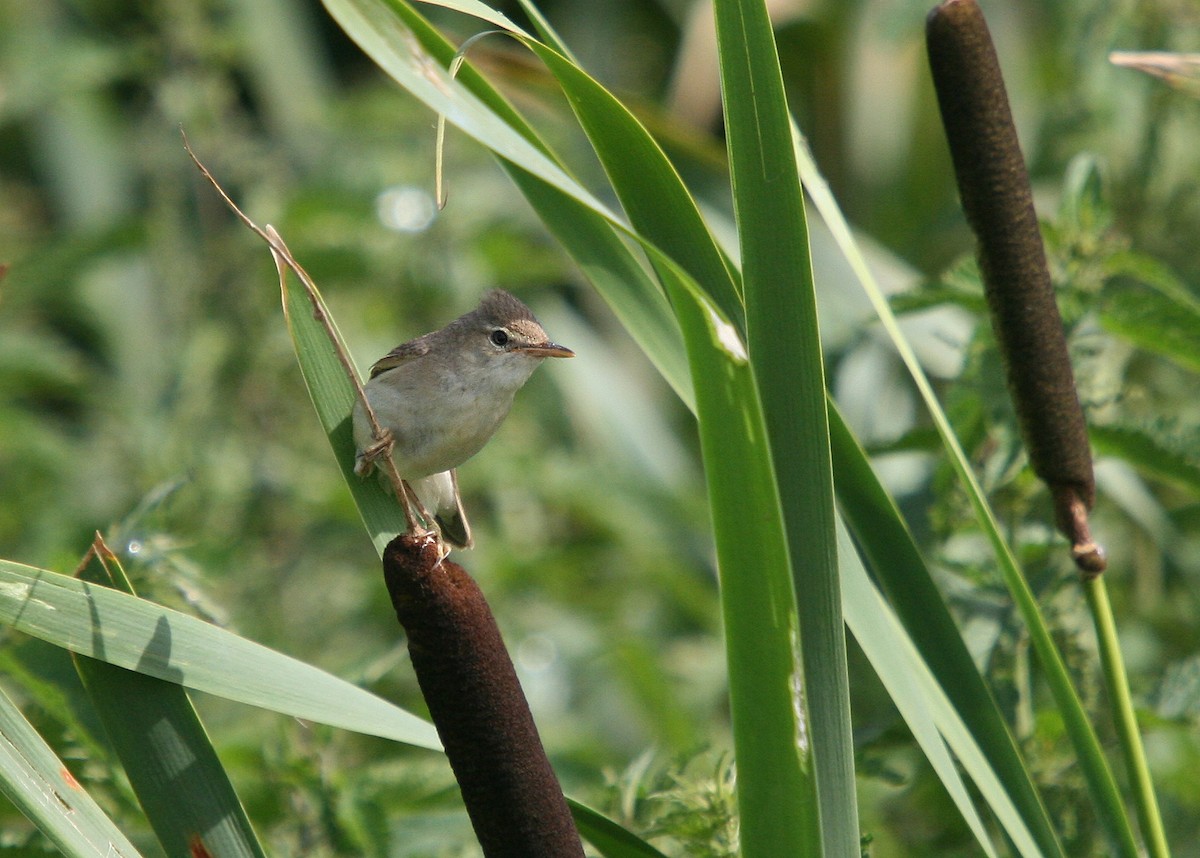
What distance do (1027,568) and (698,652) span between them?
1.86 meters

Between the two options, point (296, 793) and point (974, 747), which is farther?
point (296, 793)

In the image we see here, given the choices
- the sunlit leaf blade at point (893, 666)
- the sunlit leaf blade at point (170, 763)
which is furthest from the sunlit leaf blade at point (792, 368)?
the sunlit leaf blade at point (170, 763)

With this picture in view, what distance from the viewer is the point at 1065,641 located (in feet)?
6.72

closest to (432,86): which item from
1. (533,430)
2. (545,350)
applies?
(545,350)

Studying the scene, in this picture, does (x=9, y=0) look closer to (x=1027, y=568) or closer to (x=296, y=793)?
(x=296, y=793)

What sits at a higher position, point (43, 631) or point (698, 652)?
point (43, 631)

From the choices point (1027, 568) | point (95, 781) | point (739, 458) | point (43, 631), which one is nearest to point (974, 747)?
point (739, 458)

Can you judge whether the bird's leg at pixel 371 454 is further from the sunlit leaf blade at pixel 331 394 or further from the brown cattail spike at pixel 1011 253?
the brown cattail spike at pixel 1011 253

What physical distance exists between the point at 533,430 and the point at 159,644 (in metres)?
2.57

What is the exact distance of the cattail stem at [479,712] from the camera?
1.32m

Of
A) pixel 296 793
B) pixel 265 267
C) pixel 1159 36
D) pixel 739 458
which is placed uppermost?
pixel 1159 36

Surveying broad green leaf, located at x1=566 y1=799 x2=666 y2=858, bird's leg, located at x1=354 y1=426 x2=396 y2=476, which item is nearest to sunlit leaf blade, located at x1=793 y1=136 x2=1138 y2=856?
broad green leaf, located at x1=566 y1=799 x2=666 y2=858

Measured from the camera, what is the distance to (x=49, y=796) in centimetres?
130

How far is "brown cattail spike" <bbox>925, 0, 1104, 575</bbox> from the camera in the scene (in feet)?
5.22
